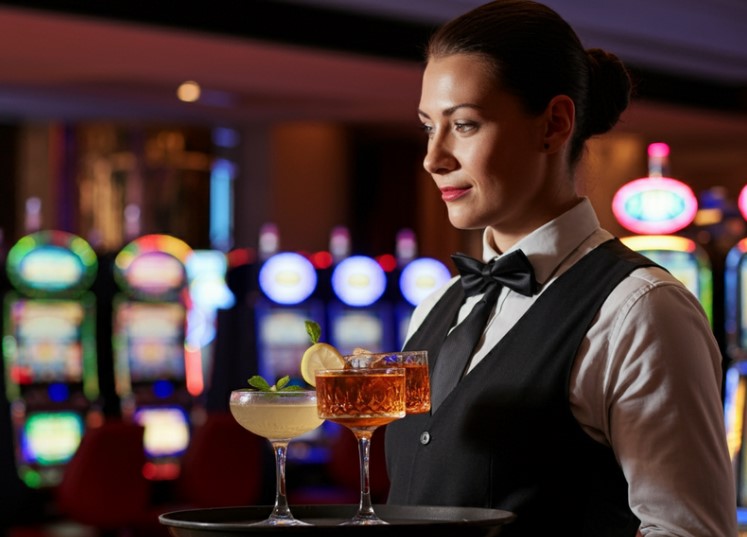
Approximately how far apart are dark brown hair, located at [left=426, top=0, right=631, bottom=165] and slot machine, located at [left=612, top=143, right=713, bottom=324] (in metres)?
4.25

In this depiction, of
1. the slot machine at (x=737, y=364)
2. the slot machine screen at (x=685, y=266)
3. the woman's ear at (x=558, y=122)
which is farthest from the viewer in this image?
the slot machine screen at (x=685, y=266)

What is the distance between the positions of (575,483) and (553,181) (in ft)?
1.35

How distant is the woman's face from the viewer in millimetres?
1693

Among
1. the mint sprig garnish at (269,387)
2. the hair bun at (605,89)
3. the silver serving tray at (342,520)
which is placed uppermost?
the hair bun at (605,89)

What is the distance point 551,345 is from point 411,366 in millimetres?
198

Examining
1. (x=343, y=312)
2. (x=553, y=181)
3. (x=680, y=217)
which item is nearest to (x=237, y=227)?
(x=343, y=312)

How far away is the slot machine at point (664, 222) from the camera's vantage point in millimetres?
5949

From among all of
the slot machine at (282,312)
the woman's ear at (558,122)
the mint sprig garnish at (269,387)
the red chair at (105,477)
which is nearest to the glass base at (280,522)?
the mint sprig garnish at (269,387)

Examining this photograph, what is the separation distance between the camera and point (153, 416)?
23.5 ft

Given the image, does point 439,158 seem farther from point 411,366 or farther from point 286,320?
point 286,320

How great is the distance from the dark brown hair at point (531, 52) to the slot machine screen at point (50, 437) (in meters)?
5.12

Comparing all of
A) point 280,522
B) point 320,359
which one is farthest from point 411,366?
point 280,522

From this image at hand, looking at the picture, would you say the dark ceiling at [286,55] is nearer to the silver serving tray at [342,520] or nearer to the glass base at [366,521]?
the silver serving tray at [342,520]

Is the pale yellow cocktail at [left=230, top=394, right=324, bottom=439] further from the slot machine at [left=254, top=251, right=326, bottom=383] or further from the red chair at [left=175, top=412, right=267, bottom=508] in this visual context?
the slot machine at [left=254, top=251, right=326, bottom=383]
